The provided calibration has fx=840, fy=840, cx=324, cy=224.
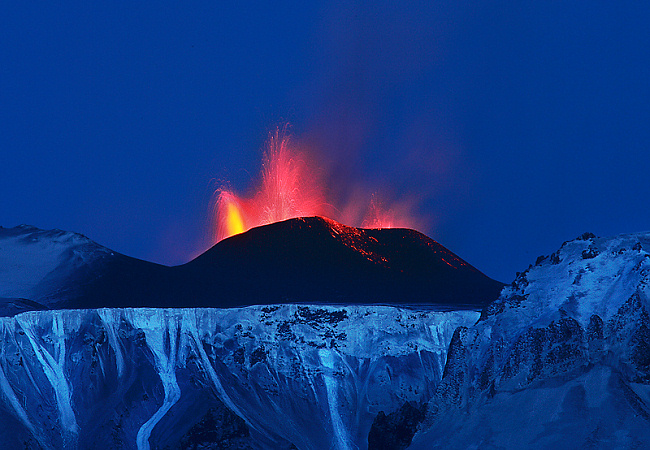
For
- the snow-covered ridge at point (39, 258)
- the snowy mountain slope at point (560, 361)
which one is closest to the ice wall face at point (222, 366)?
the snow-covered ridge at point (39, 258)

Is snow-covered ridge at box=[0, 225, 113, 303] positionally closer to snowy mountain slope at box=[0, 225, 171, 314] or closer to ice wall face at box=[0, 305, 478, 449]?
snowy mountain slope at box=[0, 225, 171, 314]

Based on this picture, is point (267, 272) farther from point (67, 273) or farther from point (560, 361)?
point (560, 361)

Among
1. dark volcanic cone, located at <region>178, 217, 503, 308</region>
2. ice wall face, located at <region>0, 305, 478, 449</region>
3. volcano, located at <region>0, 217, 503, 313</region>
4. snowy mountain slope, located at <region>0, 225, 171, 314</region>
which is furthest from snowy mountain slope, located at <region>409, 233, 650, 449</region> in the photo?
snowy mountain slope, located at <region>0, 225, 171, 314</region>

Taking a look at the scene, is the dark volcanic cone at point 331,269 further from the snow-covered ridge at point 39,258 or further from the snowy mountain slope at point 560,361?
the snowy mountain slope at point 560,361

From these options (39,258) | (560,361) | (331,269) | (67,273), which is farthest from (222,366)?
(39,258)

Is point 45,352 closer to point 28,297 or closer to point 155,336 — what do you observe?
point 155,336

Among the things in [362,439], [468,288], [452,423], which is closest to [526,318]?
[452,423]

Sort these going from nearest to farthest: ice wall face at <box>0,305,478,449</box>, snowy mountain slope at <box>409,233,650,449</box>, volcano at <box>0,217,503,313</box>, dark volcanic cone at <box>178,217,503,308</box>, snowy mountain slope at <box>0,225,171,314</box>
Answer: snowy mountain slope at <box>409,233,650,449</box> < ice wall face at <box>0,305,478,449</box> < volcano at <box>0,217,503,313</box> < dark volcanic cone at <box>178,217,503,308</box> < snowy mountain slope at <box>0,225,171,314</box>
